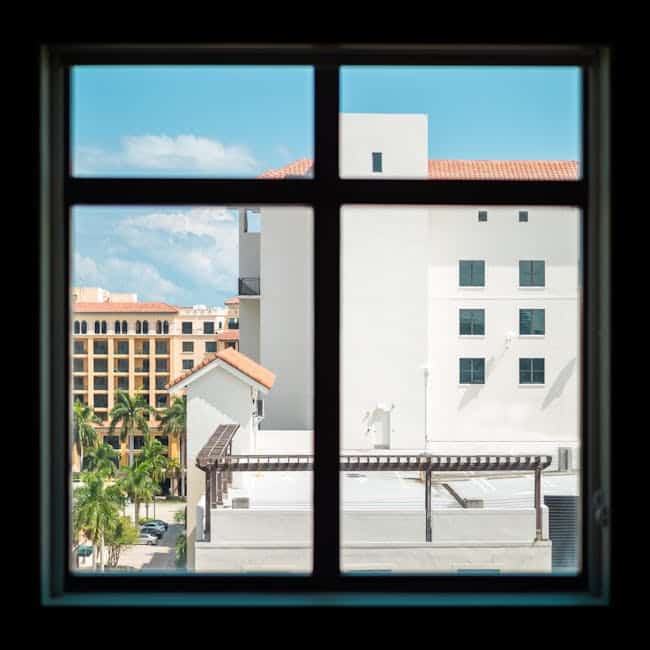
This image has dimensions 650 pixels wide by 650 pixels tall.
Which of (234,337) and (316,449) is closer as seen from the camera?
(316,449)

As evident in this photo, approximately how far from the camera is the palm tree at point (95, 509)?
545 inches

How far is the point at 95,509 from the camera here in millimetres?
14195

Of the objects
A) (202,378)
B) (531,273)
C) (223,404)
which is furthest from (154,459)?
(202,378)

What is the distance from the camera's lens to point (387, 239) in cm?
1720

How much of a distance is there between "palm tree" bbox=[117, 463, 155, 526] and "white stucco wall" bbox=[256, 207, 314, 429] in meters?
5.39

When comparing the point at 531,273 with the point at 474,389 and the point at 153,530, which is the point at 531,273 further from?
the point at 153,530

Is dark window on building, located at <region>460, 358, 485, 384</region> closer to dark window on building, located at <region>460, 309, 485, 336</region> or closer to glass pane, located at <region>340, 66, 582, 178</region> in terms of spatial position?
dark window on building, located at <region>460, 309, 485, 336</region>

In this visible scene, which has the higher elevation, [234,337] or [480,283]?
[480,283]
